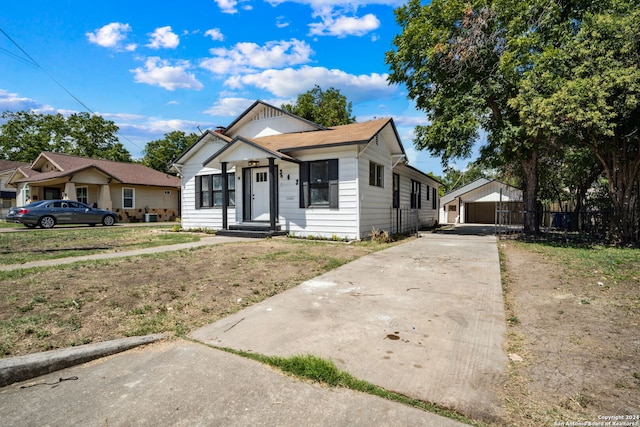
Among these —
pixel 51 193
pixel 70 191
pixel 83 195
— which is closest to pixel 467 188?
pixel 83 195

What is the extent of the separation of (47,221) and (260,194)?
12.5m

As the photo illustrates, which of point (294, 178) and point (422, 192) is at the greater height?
point (294, 178)

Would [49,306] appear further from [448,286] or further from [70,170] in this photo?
[70,170]

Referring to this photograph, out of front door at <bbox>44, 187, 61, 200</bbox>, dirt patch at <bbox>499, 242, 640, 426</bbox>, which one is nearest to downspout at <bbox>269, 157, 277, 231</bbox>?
dirt patch at <bbox>499, 242, 640, 426</bbox>

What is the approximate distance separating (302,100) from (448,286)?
30821mm

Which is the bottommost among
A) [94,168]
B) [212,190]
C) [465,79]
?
[212,190]

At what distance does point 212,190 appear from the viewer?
14.3 meters

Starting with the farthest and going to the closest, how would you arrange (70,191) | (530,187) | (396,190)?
(70,191)
(396,190)
(530,187)

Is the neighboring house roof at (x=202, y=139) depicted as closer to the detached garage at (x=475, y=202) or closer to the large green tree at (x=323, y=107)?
the large green tree at (x=323, y=107)

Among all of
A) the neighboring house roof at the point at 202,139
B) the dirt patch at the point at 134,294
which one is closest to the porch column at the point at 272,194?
the neighboring house roof at the point at 202,139

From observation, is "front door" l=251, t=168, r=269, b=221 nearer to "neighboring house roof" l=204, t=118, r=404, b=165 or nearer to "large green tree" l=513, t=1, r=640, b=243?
"neighboring house roof" l=204, t=118, r=404, b=165

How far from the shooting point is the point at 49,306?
158 inches

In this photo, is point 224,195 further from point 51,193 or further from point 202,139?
point 51,193

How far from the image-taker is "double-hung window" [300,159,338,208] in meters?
11.4
